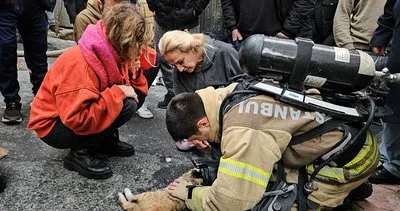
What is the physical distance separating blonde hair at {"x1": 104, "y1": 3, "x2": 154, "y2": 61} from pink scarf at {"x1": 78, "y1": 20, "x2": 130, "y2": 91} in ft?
0.15

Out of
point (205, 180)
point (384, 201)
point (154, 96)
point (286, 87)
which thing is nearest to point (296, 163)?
point (286, 87)

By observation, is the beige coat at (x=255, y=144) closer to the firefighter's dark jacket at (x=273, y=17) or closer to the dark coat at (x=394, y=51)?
the dark coat at (x=394, y=51)

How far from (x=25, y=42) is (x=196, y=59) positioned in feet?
5.68

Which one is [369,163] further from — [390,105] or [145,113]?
[145,113]

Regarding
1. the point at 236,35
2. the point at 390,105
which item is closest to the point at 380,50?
the point at 390,105

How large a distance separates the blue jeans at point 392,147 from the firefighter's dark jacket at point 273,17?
4.01 ft

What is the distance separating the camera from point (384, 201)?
2715 mm

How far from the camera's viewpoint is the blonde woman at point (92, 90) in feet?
8.32

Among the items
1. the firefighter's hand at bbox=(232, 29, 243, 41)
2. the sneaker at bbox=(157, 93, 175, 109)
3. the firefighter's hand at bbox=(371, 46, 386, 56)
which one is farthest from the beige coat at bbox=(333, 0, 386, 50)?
the sneaker at bbox=(157, 93, 175, 109)

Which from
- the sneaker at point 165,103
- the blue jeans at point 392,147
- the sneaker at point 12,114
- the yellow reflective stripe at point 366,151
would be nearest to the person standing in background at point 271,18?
the sneaker at point 165,103

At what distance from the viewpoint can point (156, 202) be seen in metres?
2.37

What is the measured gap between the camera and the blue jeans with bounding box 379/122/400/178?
115 inches

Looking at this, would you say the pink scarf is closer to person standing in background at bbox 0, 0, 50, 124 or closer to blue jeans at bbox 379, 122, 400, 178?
person standing in background at bbox 0, 0, 50, 124

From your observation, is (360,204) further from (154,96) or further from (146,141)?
(154,96)
